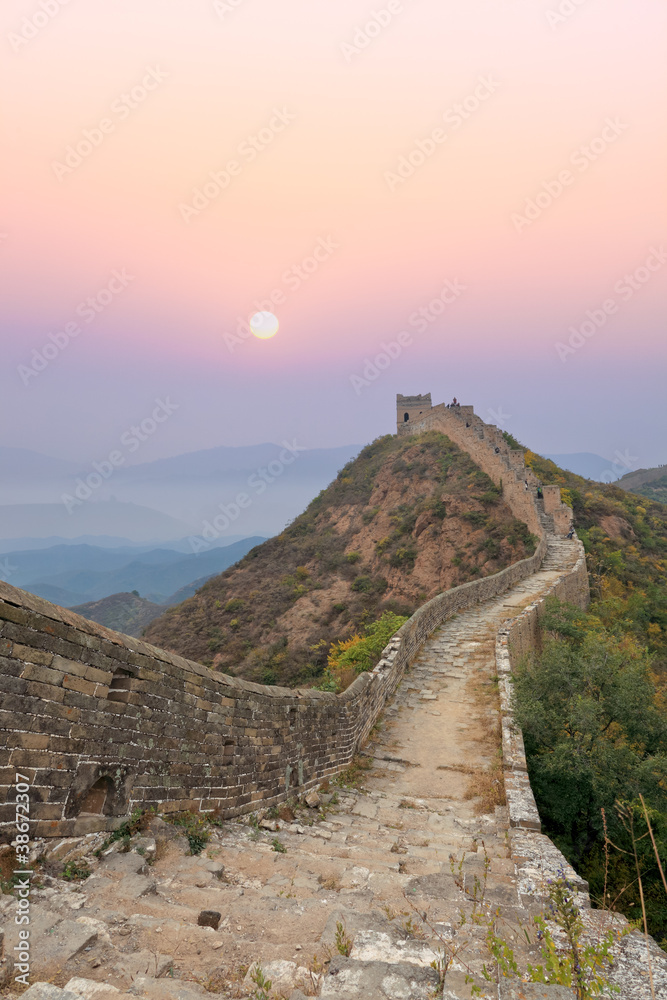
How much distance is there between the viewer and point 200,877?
3691 mm

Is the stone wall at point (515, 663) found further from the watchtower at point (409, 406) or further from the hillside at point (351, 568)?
the watchtower at point (409, 406)

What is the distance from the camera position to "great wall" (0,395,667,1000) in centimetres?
269

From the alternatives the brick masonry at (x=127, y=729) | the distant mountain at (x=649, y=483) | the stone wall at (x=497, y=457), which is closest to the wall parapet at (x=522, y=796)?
the brick masonry at (x=127, y=729)

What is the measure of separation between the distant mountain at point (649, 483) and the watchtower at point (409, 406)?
36.5 meters

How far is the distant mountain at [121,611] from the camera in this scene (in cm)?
10074

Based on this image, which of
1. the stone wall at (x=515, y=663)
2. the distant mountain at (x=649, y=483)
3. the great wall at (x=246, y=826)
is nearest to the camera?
the great wall at (x=246, y=826)

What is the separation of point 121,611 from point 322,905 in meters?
118

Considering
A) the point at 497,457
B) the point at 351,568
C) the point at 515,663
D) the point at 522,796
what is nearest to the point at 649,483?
the point at 497,457

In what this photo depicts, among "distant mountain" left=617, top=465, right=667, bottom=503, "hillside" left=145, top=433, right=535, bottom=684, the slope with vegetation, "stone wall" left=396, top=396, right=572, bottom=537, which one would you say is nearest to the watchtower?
"stone wall" left=396, top=396, right=572, bottom=537

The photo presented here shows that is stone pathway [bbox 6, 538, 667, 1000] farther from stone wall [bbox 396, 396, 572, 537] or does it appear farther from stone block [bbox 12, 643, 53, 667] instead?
stone wall [bbox 396, 396, 572, 537]

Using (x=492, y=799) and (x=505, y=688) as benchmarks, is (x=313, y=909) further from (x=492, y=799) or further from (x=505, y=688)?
(x=505, y=688)

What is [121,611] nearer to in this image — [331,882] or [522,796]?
[522,796]

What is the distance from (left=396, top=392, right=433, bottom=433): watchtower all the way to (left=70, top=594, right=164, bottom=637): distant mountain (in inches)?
2764

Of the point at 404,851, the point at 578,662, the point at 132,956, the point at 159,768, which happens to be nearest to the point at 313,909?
the point at 132,956
